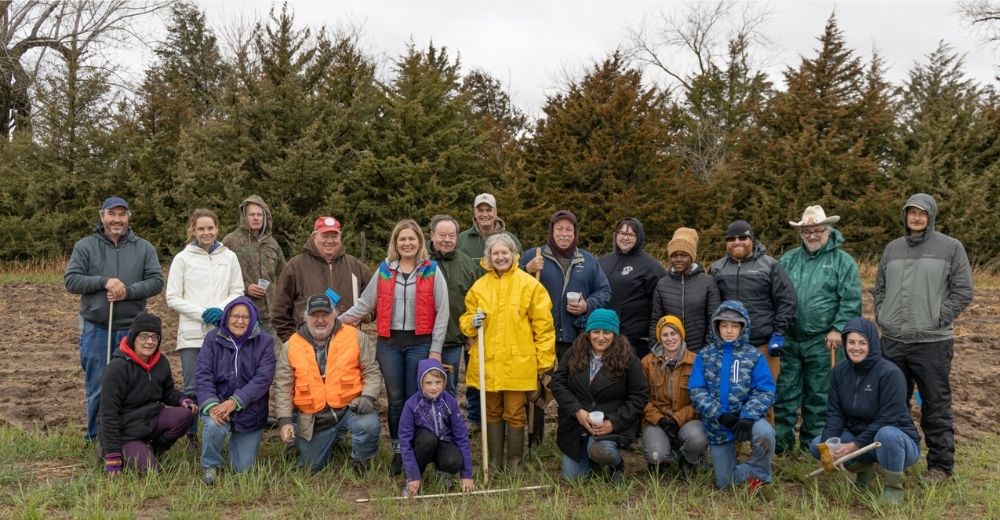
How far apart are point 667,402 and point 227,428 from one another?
3.07m

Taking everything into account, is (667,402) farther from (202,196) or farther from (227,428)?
(202,196)

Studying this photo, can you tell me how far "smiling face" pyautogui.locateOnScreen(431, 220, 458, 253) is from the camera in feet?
18.7

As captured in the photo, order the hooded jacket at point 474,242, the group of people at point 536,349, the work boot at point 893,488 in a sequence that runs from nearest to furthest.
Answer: the work boot at point 893,488 → the group of people at point 536,349 → the hooded jacket at point 474,242

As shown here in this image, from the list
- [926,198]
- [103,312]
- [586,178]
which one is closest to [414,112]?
[586,178]

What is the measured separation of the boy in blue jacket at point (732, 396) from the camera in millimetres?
4789

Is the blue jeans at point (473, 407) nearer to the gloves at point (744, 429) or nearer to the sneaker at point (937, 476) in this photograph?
the gloves at point (744, 429)

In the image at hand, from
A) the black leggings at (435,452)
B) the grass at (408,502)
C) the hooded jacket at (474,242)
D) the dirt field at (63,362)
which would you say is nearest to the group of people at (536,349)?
the black leggings at (435,452)

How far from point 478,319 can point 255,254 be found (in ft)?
7.04

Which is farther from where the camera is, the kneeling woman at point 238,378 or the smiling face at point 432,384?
the kneeling woman at point 238,378

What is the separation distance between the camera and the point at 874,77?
69.1 ft

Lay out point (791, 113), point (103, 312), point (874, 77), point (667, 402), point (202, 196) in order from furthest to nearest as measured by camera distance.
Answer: point (874, 77)
point (791, 113)
point (202, 196)
point (103, 312)
point (667, 402)

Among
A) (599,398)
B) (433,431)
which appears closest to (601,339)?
(599,398)

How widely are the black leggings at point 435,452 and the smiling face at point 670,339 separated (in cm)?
161

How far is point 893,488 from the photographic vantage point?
4.64 metres
